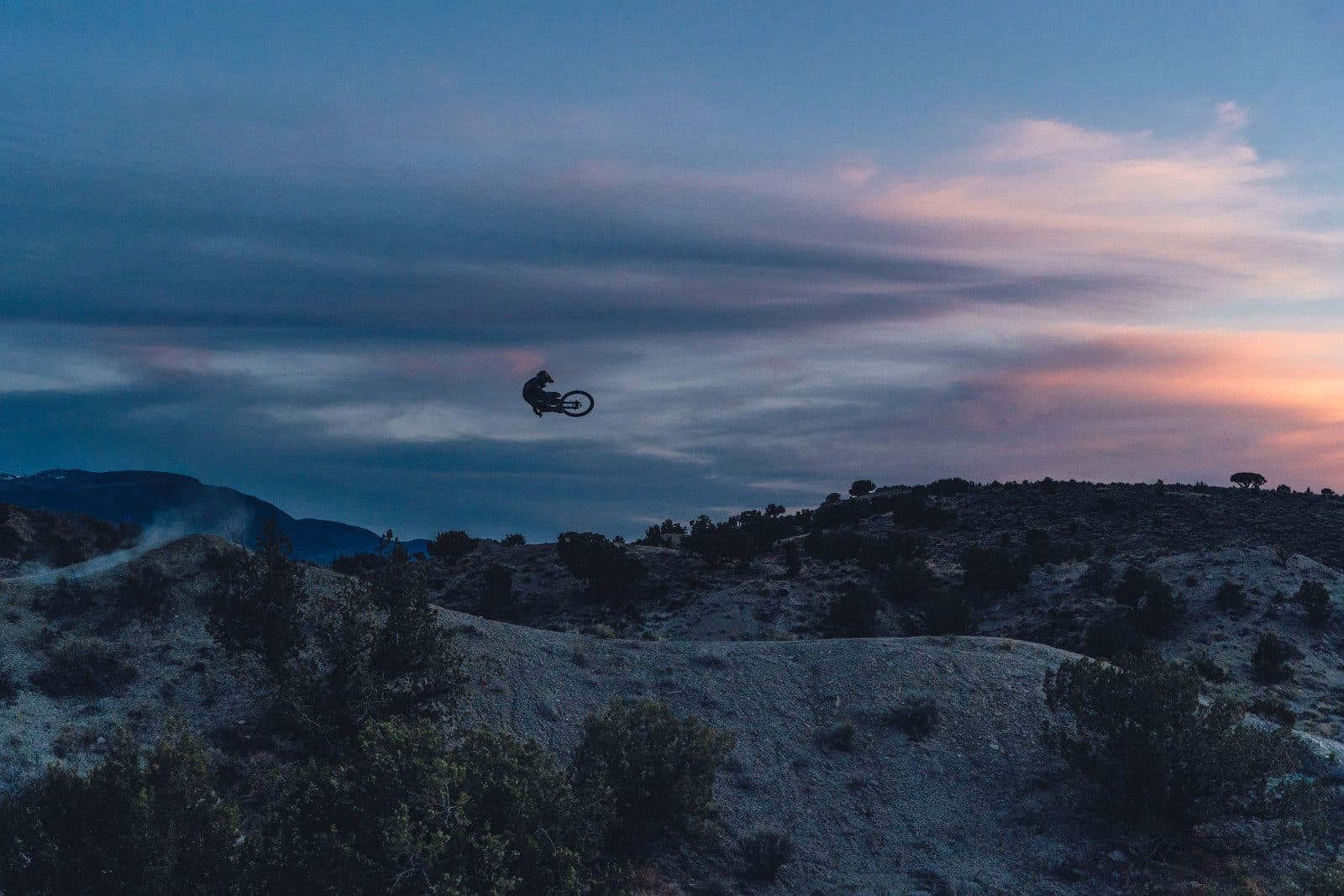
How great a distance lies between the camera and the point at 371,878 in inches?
662

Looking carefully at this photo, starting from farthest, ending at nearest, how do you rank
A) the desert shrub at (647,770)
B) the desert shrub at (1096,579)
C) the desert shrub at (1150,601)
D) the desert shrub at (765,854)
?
the desert shrub at (1096,579) < the desert shrub at (1150,601) < the desert shrub at (647,770) < the desert shrub at (765,854)

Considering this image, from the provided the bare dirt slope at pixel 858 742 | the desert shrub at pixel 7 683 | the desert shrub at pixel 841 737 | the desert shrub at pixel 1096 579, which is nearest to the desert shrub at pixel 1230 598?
the desert shrub at pixel 1096 579

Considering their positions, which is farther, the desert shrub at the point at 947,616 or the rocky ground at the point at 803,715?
the desert shrub at the point at 947,616

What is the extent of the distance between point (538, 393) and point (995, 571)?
1340 inches

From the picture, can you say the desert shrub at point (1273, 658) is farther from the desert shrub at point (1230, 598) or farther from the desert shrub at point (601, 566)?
the desert shrub at point (601, 566)

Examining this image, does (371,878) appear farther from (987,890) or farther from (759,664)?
(759,664)

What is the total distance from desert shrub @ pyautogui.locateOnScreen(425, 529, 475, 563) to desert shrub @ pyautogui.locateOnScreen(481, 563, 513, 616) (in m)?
8.96

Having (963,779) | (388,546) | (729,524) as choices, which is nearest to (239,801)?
(388,546)

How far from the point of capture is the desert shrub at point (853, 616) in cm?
5206

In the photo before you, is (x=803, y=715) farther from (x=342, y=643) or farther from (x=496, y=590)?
(x=496, y=590)

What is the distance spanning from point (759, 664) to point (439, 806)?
17.2m

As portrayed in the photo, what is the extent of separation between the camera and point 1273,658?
45688 mm

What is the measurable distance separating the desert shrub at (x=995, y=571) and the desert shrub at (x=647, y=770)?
37549mm

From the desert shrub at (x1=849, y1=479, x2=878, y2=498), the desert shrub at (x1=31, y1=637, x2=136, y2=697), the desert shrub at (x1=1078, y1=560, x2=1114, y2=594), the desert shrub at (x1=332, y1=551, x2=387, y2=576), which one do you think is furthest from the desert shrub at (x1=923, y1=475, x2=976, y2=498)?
the desert shrub at (x1=31, y1=637, x2=136, y2=697)
